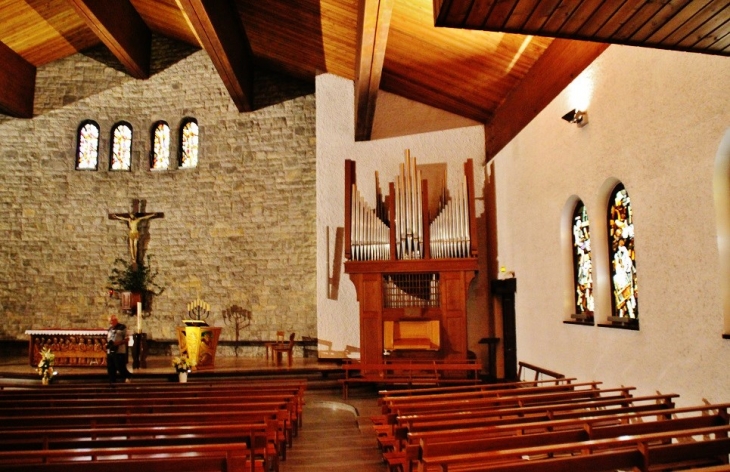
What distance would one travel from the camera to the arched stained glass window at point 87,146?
464 inches

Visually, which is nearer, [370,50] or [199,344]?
[370,50]

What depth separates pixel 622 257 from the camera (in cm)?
520

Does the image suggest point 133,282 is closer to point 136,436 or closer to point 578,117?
point 136,436

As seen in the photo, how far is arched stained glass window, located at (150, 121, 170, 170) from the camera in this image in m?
11.7

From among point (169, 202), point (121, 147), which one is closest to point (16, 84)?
point (121, 147)

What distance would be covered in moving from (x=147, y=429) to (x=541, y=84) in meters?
5.95

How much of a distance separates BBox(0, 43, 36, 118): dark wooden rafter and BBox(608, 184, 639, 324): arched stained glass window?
11781mm

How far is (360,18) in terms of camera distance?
6.24 m

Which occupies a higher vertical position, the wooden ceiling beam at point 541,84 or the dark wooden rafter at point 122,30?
the dark wooden rafter at point 122,30

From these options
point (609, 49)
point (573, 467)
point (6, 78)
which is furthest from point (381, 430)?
point (6, 78)

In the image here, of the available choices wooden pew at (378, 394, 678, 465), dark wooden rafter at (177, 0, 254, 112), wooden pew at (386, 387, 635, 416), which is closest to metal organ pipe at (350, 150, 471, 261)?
dark wooden rafter at (177, 0, 254, 112)

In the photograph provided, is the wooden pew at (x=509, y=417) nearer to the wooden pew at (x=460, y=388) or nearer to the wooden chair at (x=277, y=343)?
the wooden pew at (x=460, y=388)

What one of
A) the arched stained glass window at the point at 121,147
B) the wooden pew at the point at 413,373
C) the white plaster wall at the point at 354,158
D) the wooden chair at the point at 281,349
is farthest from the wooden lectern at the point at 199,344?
the arched stained glass window at the point at 121,147

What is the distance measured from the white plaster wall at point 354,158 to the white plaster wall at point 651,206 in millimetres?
2968
